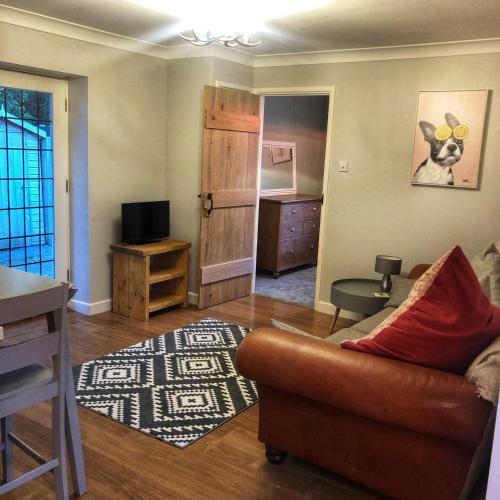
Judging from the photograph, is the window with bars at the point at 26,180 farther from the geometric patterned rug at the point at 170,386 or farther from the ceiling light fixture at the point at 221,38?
the ceiling light fixture at the point at 221,38

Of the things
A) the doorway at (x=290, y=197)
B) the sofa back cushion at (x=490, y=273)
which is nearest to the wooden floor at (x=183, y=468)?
the sofa back cushion at (x=490, y=273)

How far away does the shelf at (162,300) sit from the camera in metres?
4.38

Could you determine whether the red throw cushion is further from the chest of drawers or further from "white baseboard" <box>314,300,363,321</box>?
the chest of drawers

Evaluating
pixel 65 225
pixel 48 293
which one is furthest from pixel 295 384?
pixel 65 225

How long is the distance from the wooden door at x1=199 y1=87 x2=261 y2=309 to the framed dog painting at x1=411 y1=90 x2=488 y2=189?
1.55 m

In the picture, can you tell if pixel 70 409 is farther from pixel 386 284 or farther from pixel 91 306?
pixel 386 284

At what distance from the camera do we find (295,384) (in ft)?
6.74

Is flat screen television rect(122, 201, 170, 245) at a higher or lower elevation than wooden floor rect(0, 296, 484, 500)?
higher

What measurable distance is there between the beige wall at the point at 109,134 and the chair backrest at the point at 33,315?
100 inches

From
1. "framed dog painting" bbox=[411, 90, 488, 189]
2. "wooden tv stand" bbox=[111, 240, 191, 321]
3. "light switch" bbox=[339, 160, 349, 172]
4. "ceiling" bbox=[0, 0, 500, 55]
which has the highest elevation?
"ceiling" bbox=[0, 0, 500, 55]

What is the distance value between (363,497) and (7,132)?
136 inches

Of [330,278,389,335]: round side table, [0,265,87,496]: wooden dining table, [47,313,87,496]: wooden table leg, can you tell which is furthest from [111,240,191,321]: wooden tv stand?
[47,313,87,496]: wooden table leg

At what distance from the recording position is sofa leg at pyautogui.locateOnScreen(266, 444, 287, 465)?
2342 mm

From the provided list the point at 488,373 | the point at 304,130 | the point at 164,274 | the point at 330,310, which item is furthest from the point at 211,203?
the point at 488,373
